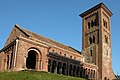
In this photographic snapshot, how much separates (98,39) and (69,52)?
10.0 meters

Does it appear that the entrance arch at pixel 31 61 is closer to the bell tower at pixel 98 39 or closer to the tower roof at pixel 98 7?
the bell tower at pixel 98 39

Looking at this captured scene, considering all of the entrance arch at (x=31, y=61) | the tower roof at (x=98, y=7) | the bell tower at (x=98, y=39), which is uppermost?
the tower roof at (x=98, y=7)

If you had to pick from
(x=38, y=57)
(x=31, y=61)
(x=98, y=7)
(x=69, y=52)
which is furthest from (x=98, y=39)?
(x=38, y=57)

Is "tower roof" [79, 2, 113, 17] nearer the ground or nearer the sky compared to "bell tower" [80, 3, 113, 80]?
nearer the sky

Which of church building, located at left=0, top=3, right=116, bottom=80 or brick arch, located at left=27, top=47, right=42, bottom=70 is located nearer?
church building, located at left=0, top=3, right=116, bottom=80

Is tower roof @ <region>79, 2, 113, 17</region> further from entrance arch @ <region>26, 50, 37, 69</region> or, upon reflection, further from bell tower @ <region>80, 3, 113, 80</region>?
entrance arch @ <region>26, 50, 37, 69</region>

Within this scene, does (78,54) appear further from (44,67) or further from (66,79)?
(66,79)

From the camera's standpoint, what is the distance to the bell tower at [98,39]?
6031cm

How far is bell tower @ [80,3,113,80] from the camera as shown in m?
60.3

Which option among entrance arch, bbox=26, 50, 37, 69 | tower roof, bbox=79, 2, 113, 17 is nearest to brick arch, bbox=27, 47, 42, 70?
entrance arch, bbox=26, 50, 37, 69

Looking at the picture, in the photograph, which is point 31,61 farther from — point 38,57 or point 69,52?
point 69,52

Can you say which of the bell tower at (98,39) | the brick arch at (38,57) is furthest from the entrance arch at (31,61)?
the bell tower at (98,39)

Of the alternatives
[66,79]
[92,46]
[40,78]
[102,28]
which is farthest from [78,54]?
[40,78]

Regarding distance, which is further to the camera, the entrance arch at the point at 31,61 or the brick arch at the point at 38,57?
the entrance arch at the point at 31,61
